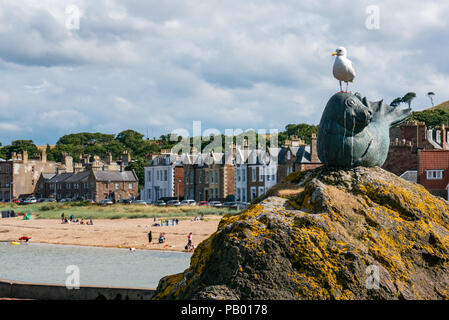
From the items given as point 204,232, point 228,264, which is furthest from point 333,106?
point 204,232

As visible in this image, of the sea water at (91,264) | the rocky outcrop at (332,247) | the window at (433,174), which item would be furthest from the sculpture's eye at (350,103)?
the window at (433,174)

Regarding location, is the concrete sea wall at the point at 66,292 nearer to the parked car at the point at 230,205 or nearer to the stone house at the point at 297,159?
the stone house at the point at 297,159

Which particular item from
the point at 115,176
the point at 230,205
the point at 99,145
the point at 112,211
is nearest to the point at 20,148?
the point at 99,145

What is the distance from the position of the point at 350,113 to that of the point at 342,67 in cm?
118

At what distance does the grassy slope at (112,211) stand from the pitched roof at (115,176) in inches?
372

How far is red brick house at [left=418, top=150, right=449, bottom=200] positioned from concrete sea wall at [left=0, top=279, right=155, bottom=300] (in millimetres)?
33491

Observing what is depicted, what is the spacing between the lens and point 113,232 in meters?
49.5

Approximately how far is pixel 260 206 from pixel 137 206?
64.1 meters

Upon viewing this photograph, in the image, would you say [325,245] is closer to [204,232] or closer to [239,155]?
[204,232]

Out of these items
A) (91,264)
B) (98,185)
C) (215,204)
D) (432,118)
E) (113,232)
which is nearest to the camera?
(91,264)

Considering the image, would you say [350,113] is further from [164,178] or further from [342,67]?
[164,178]

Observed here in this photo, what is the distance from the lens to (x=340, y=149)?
41.1ft

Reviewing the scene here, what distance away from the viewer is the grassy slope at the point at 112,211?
63.6 metres
